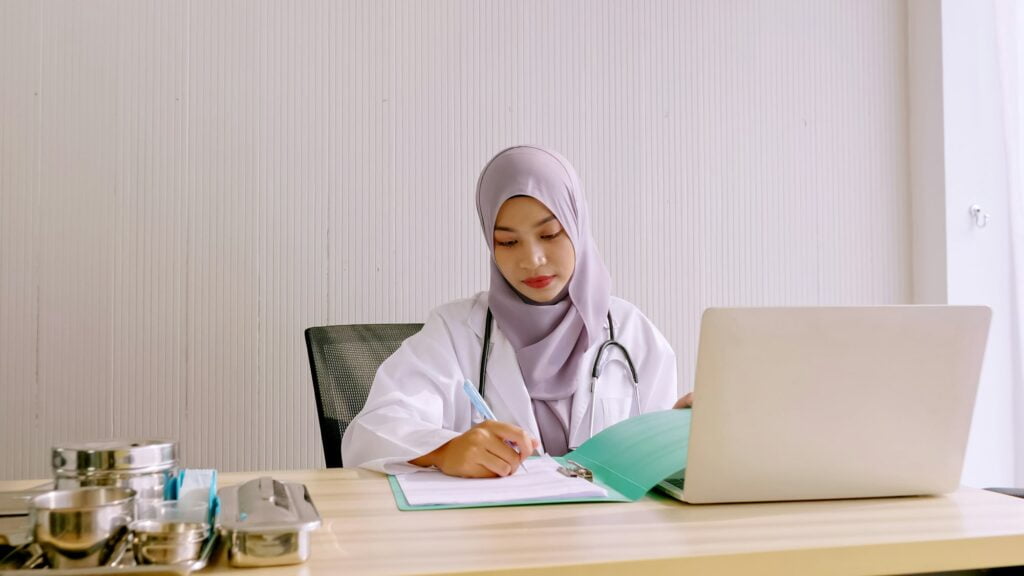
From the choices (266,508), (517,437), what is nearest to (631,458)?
(517,437)

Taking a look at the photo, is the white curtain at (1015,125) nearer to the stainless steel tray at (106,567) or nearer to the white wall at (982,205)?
the white wall at (982,205)

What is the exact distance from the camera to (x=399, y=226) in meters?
2.25

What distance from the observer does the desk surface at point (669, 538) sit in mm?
654

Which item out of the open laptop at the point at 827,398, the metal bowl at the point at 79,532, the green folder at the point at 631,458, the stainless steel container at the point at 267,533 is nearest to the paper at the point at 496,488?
the green folder at the point at 631,458

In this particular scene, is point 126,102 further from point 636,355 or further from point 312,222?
point 636,355

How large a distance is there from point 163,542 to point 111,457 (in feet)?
0.42

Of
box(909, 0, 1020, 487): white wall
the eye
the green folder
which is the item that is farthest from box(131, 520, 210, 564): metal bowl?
box(909, 0, 1020, 487): white wall

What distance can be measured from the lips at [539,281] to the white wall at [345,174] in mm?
661

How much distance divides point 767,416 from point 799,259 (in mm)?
1852

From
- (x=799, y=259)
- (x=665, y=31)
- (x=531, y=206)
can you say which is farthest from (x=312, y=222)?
(x=799, y=259)

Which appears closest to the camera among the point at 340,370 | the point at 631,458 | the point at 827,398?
the point at 827,398

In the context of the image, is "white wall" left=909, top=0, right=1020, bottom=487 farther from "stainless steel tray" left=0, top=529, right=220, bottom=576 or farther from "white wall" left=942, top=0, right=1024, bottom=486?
"stainless steel tray" left=0, top=529, right=220, bottom=576

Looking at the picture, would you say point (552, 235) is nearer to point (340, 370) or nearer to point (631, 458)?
point (340, 370)

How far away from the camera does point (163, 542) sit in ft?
2.01
